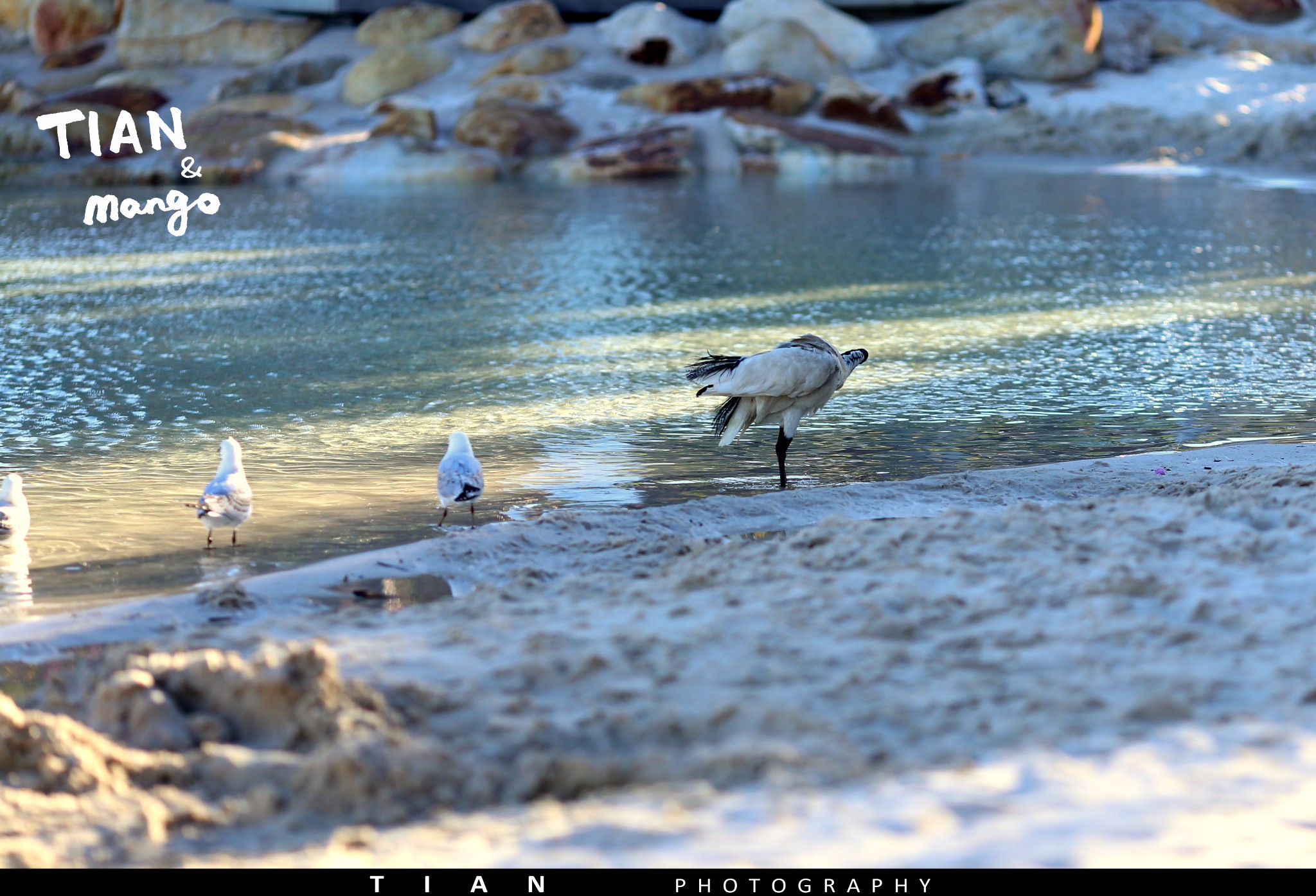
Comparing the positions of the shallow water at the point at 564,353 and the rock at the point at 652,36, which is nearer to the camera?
the shallow water at the point at 564,353

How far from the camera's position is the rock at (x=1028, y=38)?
86.3 feet

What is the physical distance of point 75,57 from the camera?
2972cm

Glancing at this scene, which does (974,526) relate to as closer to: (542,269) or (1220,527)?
(1220,527)

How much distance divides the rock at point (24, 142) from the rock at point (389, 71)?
5.32 meters

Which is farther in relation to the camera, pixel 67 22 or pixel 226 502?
pixel 67 22

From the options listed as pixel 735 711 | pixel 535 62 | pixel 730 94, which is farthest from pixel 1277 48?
pixel 735 711

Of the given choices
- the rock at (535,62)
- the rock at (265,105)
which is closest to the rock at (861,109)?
the rock at (535,62)

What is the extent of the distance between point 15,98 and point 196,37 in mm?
4410

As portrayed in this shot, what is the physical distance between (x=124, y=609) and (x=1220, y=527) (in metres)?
3.44

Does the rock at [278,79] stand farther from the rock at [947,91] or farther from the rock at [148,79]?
the rock at [947,91]

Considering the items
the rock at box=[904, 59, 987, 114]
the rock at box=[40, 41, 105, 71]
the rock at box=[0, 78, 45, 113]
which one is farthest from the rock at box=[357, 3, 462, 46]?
the rock at box=[904, 59, 987, 114]

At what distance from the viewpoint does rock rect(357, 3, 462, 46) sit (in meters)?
28.9

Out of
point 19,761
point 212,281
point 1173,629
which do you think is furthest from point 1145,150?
point 19,761

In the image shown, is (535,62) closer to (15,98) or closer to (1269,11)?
(15,98)
